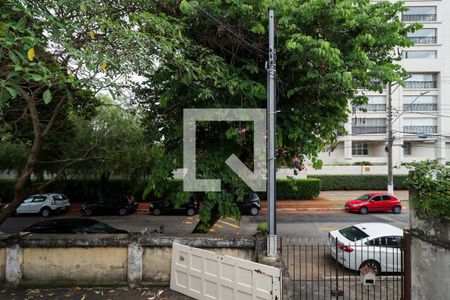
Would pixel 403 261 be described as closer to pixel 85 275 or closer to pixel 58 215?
pixel 85 275

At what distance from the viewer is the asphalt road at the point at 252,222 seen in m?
15.0

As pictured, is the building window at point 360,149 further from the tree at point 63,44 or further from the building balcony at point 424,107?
the tree at point 63,44

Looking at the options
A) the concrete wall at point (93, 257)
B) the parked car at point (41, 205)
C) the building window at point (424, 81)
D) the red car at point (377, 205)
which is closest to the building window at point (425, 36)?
the building window at point (424, 81)

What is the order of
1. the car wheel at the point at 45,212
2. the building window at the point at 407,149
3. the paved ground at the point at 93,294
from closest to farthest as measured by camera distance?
1. the paved ground at the point at 93,294
2. the car wheel at the point at 45,212
3. the building window at the point at 407,149

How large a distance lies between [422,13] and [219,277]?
3698 centimetres

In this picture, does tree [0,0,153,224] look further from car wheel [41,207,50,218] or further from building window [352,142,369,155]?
building window [352,142,369,155]

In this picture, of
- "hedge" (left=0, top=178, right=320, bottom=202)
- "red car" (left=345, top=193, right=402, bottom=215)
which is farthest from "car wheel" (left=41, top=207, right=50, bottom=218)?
"red car" (left=345, top=193, right=402, bottom=215)

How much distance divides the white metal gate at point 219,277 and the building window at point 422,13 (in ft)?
116

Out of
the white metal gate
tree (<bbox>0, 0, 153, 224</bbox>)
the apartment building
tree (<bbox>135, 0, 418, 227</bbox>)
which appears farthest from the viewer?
the apartment building

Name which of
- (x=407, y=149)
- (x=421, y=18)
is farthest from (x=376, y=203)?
(x=421, y=18)

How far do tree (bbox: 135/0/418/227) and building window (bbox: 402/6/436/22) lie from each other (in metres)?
30.7

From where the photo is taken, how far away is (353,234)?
9562 mm

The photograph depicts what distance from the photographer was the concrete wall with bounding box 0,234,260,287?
618 centimetres

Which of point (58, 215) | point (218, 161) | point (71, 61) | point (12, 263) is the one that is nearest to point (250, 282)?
point (218, 161)
